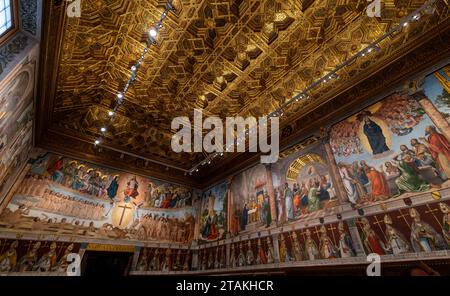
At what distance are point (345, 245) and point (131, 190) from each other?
406 inches

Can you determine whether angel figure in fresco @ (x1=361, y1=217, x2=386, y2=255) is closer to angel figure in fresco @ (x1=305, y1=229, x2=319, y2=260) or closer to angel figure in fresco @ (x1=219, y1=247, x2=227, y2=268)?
angel figure in fresco @ (x1=305, y1=229, x2=319, y2=260)

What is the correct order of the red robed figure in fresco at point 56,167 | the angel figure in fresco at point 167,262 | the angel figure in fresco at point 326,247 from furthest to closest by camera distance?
the angel figure in fresco at point 167,262 < the red robed figure in fresco at point 56,167 < the angel figure in fresco at point 326,247

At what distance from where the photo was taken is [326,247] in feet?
22.5

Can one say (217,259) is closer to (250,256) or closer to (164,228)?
(250,256)

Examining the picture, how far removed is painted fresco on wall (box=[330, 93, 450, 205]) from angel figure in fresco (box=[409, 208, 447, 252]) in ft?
2.48

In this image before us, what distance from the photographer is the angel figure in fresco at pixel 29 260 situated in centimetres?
805

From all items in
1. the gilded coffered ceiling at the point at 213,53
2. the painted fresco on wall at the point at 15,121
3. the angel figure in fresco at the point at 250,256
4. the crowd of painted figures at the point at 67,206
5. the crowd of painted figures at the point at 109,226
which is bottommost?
the angel figure in fresco at the point at 250,256

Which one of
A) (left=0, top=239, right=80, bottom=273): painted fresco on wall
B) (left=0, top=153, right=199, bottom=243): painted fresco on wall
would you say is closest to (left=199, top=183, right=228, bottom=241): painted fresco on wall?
(left=0, top=153, right=199, bottom=243): painted fresco on wall

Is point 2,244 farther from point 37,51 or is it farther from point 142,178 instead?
point 37,51

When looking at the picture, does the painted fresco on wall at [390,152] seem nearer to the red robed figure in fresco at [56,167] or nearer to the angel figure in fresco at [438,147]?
the angel figure in fresco at [438,147]

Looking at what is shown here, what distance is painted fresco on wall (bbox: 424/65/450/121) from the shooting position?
5.72m

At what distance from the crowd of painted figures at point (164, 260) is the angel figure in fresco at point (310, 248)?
7113 millimetres

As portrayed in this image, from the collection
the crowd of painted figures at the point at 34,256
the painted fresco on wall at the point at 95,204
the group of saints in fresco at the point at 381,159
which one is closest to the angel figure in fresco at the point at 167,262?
the painted fresco on wall at the point at 95,204

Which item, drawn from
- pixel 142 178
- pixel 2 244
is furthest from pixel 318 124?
pixel 2 244
